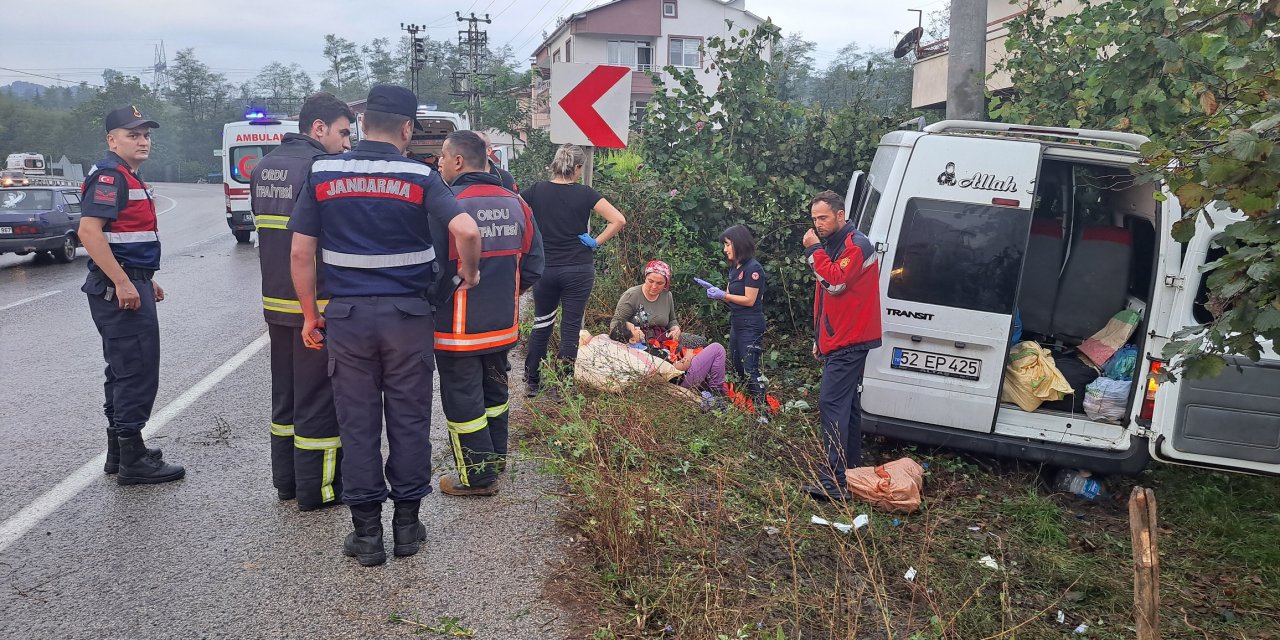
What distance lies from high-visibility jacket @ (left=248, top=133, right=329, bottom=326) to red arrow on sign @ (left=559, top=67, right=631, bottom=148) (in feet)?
10.6

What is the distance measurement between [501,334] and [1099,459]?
3.62 m

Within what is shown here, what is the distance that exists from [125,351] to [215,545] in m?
1.42

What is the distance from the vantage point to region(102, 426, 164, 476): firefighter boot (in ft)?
16.3

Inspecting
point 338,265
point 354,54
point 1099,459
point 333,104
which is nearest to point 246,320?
point 333,104

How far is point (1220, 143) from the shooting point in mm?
2545

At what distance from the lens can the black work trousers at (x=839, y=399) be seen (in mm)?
5324

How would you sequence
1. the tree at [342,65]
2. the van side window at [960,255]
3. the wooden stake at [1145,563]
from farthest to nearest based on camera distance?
the tree at [342,65] < the van side window at [960,255] < the wooden stake at [1145,563]

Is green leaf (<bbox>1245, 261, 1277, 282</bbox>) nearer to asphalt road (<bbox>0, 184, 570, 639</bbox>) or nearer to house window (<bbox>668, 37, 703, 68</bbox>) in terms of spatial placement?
asphalt road (<bbox>0, 184, 570, 639</bbox>)

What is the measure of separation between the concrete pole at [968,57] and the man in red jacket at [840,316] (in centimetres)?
366

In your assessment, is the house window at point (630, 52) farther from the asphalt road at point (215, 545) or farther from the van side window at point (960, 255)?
the van side window at point (960, 255)

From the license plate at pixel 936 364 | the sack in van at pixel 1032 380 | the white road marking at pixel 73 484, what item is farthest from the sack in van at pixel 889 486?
the white road marking at pixel 73 484

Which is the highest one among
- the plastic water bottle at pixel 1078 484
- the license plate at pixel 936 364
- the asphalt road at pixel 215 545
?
the license plate at pixel 936 364

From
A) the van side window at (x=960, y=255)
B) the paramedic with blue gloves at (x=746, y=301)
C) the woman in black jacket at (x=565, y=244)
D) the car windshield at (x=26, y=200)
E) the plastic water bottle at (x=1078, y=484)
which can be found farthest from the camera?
the car windshield at (x=26, y=200)

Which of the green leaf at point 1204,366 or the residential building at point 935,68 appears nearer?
the green leaf at point 1204,366
